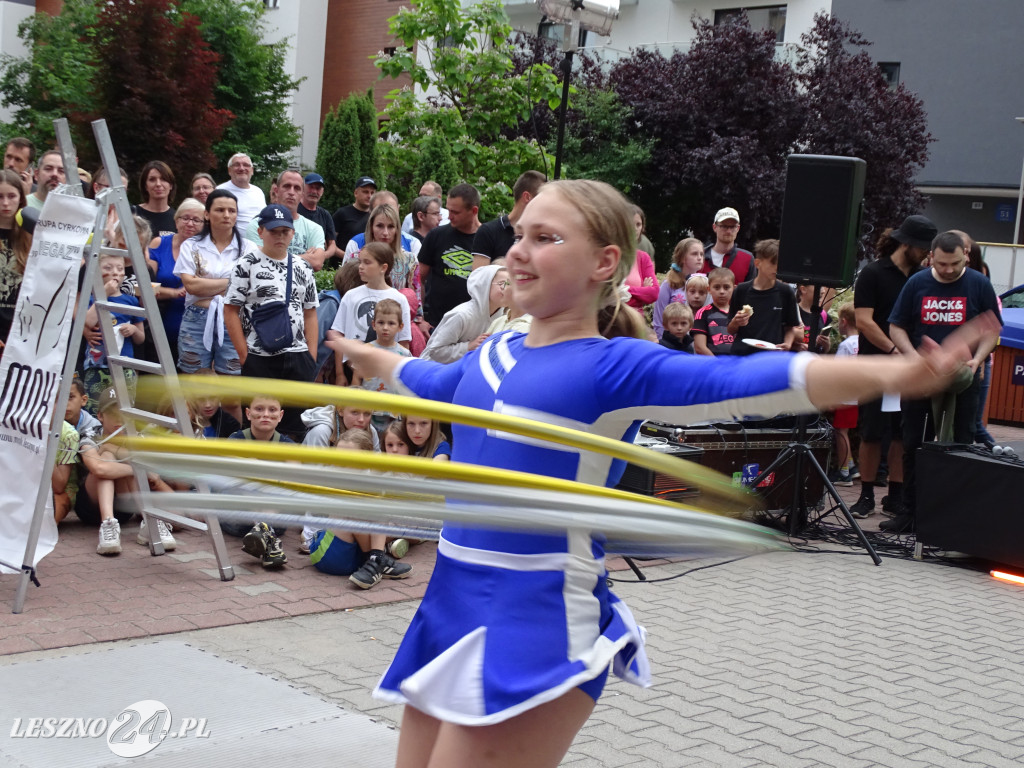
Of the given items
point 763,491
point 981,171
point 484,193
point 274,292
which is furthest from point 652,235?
point 274,292

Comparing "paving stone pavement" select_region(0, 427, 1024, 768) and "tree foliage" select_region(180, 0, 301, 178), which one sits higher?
"tree foliage" select_region(180, 0, 301, 178)

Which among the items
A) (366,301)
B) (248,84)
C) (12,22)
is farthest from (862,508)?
(12,22)

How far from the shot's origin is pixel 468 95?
16.3m

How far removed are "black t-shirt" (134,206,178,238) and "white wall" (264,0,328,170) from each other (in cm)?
2567

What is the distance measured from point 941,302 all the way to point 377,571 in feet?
16.0

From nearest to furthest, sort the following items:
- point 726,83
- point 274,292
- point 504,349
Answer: point 504,349 → point 274,292 → point 726,83

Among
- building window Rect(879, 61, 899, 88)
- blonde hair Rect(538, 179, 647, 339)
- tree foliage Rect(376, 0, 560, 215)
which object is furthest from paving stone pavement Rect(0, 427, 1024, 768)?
building window Rect(879, 61, 899, 88)

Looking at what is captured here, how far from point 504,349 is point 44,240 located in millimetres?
4206

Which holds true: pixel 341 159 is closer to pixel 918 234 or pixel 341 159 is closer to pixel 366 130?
pixel 366 130

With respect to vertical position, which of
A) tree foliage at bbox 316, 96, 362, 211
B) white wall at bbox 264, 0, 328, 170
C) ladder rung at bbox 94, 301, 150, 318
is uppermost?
white wall at bbox 264, 0, 328, 170

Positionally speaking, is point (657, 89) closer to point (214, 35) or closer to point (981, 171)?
point (981, 171)

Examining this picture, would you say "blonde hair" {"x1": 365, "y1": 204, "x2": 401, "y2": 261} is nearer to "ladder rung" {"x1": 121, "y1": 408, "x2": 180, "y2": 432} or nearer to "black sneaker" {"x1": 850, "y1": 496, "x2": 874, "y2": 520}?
"ladder rung" {"x1": 121, "y1": 408, "x2": 180, "y2": 432}

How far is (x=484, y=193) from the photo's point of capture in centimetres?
1483

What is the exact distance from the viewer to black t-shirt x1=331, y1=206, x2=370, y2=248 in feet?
36.6
